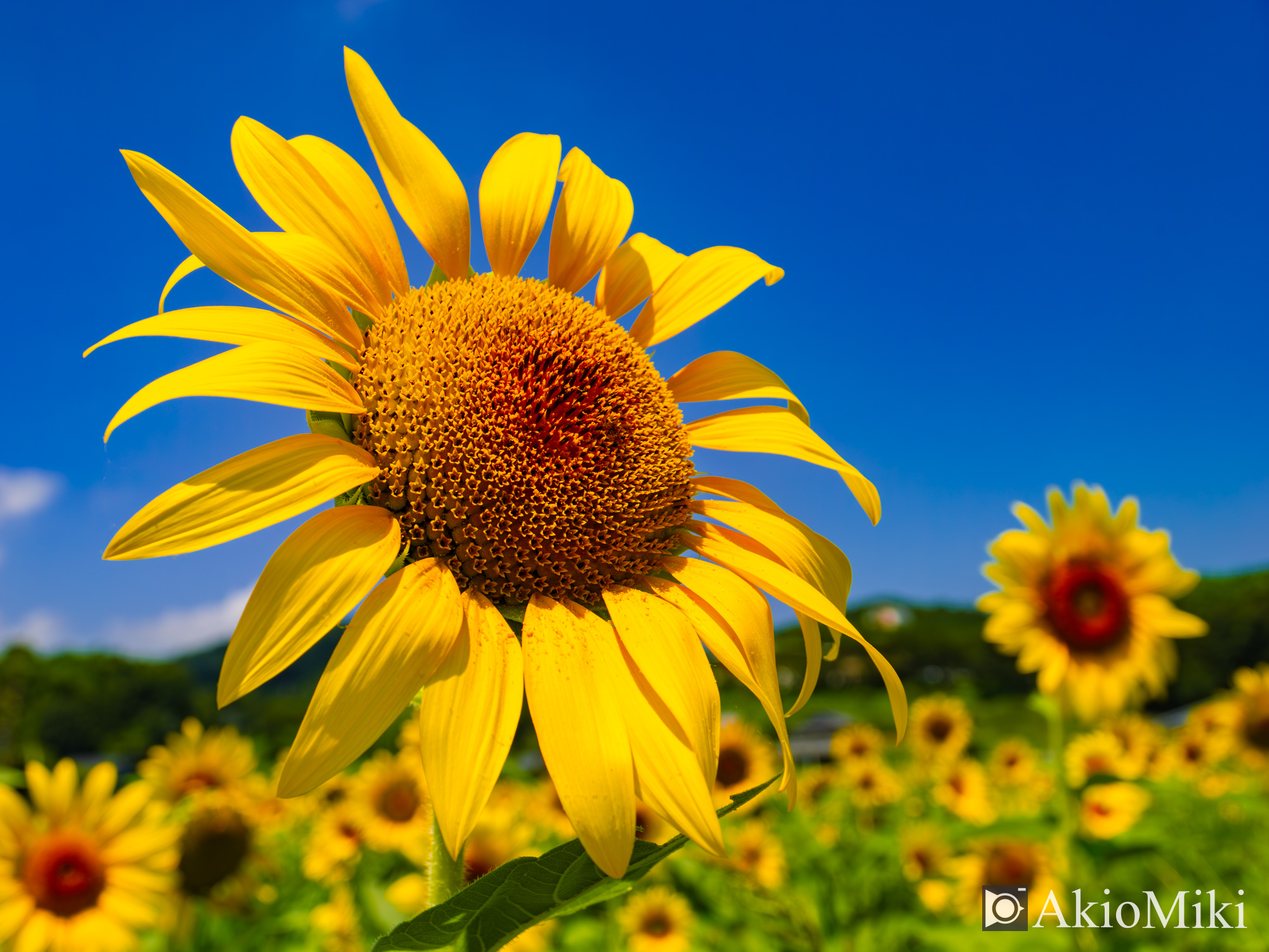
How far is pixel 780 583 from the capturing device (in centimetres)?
172

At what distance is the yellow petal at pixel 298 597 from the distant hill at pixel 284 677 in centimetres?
433

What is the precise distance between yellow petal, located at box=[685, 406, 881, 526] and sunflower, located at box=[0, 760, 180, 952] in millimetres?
4180

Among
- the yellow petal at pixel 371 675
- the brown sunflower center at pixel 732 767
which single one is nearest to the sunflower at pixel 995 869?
the brown sunflower center at pixel 732 767

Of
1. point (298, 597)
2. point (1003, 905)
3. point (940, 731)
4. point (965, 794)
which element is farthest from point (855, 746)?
point (298, 597)

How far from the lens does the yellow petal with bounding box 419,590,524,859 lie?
1.31 metres

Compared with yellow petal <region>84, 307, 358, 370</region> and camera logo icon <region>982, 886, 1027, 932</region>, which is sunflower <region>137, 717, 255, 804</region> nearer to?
camera logo icon <region>982, 886, 1027, 932</region>

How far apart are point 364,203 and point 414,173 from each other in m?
0.15

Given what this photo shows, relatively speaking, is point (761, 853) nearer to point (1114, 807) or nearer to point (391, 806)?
point (1114, 807)

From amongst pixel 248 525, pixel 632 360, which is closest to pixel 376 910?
pixel 248 525

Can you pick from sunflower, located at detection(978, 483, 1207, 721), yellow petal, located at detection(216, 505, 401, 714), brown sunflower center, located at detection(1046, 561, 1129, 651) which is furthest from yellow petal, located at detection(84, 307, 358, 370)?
brown sunflower center, located at detection(1046, 561, 1129, 651)

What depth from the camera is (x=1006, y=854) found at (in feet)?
25.7

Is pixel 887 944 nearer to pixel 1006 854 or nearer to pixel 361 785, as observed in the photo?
pixel 1006 854

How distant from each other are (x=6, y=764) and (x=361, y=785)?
237 centimetres

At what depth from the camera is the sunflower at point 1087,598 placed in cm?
535
